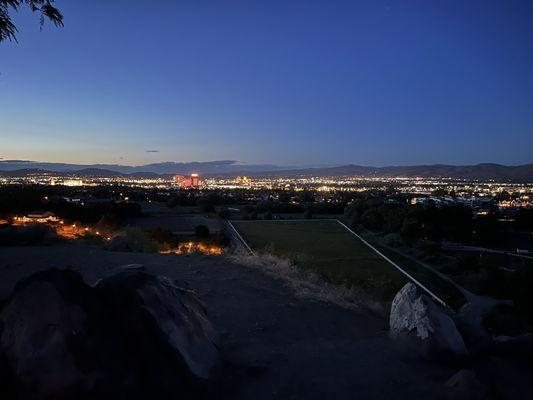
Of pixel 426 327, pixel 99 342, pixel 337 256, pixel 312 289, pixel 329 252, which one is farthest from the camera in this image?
pixel 329 252

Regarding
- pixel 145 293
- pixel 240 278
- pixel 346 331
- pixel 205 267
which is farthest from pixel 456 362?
pixel 205 267

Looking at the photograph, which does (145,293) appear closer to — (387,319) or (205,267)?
(387,319)

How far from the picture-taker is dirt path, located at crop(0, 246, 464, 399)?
4.79 meters

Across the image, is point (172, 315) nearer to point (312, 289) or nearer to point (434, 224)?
point (312, 289)

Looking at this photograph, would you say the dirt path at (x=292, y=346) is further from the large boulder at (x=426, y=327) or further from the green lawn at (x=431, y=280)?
the green lawn at (x=431, y=280)

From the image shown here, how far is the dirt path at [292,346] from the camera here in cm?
479

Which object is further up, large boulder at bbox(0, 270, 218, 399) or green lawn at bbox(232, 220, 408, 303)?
large boulder at bbox(0, 270, 218, 399)

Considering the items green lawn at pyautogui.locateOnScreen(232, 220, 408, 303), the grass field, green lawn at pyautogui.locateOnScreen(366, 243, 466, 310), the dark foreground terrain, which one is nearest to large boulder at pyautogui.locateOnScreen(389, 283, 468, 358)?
the dark foreground terrain

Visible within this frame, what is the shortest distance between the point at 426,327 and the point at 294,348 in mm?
1938

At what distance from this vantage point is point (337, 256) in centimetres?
2742

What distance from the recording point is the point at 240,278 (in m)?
11.0

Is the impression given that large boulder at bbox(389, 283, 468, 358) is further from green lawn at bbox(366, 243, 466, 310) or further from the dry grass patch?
green lawn at bbox(366, 243, 466, 310)

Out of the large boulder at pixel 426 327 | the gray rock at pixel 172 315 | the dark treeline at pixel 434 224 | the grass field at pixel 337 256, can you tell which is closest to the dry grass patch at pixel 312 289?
the grass field at pixel 337 256

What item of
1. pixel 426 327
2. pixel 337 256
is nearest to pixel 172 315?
pixel 426 327
